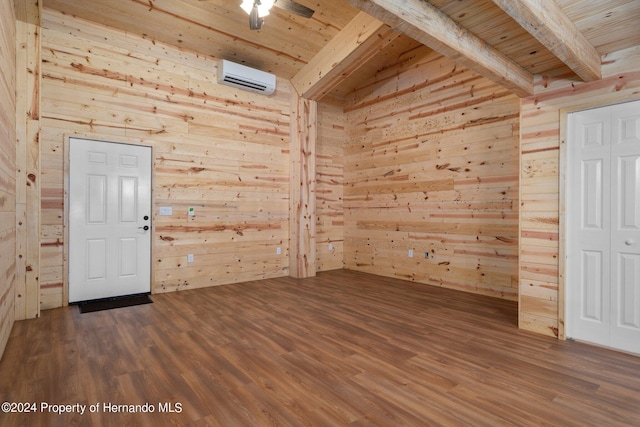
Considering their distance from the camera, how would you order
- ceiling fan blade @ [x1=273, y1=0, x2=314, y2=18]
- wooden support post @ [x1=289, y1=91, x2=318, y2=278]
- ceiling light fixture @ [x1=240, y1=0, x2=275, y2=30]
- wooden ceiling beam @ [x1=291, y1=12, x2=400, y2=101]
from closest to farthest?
ceiling light fixture @ [x1=240, y1=0, x2=275, y2=30] < ceiling fan blade @ [x1=273, y1=0, x2=314, y2=18] < wooden ceiling beam @ [x1=291, y1=12, x2=400, y2=101] < wooden support post @ [x1=289, y1=91, x2=318, y2=278]

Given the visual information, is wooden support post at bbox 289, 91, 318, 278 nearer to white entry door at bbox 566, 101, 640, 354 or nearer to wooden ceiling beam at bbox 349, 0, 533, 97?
wooden ceiling beam at bbox 349, 0, 533, 97

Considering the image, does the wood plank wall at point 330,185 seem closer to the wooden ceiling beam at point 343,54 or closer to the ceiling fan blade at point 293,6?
the wooden ceiling beam at point 343,54

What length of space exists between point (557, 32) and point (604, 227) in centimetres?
174

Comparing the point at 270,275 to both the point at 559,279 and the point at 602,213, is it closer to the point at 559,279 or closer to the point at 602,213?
the point at 559,279

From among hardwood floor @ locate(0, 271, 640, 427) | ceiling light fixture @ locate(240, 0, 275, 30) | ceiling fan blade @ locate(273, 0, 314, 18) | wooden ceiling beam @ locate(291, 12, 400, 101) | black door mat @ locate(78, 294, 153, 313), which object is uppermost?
wooden ceiling beam @ locate(291, 12, 400, 101)

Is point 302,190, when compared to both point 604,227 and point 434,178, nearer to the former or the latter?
point 434,178

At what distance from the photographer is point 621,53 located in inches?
111

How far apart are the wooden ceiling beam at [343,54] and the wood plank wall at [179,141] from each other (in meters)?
0.54

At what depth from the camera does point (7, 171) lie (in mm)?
2920

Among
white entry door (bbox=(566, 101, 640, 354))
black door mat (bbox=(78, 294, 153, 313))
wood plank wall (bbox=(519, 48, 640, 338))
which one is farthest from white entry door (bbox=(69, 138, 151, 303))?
white entry door (bbox=(566, 101, 640, 354))

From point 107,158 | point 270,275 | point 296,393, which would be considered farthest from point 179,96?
point 296,393

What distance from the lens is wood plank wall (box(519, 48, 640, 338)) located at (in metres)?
3.11

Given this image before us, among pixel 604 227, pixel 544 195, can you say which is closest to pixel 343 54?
pixel 544 195

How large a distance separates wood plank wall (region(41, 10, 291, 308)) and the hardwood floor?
1.25 meters
